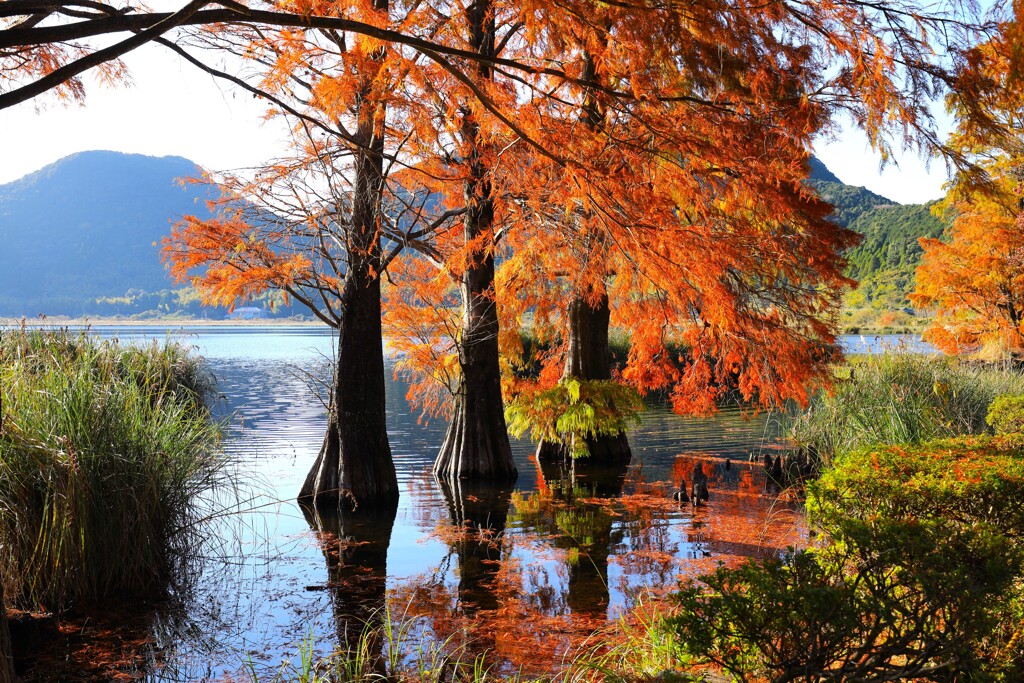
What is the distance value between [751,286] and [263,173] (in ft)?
20.3

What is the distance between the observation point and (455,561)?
23.1ft

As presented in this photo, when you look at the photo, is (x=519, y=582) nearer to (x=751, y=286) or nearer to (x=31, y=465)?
(x=31, y=465)

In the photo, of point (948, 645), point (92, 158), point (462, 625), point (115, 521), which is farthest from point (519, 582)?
point (92, 158)

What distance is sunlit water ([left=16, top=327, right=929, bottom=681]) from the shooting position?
17.0 ft

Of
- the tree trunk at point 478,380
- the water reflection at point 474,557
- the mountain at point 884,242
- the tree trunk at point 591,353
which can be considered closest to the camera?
the water reflection at point 474,557

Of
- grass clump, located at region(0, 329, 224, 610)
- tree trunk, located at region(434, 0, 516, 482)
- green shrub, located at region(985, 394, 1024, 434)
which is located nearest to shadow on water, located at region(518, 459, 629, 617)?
tree trunk, located at region(434, 0, 516, 482)

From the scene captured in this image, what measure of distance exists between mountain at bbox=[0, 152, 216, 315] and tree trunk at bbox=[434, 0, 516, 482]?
82.8m

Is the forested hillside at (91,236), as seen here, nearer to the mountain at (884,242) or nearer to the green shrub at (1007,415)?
the mountain at (884,242)

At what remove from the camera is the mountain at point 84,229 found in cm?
9538

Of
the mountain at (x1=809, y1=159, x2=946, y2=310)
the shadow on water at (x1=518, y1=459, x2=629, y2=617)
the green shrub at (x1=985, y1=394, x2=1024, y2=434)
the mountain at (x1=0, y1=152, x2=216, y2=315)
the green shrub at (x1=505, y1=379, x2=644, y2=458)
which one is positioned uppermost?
the mountain at (x1=0, y1=152, x2=216, y2=315)

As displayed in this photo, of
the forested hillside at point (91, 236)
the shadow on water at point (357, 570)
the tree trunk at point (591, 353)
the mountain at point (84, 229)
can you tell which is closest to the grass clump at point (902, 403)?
the tree trunk at point (591, 353)

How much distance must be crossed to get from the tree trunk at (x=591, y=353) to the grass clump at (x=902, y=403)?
9.51ft

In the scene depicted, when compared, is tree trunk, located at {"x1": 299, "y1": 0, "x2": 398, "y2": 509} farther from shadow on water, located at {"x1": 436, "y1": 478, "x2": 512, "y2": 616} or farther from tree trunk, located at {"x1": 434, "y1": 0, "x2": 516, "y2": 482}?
tree trunk, located at {"x1": 434, "y1": 0, "x2": 516, "y2": 482}

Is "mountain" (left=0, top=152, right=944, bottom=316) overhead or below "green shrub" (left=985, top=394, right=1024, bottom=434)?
overhead
